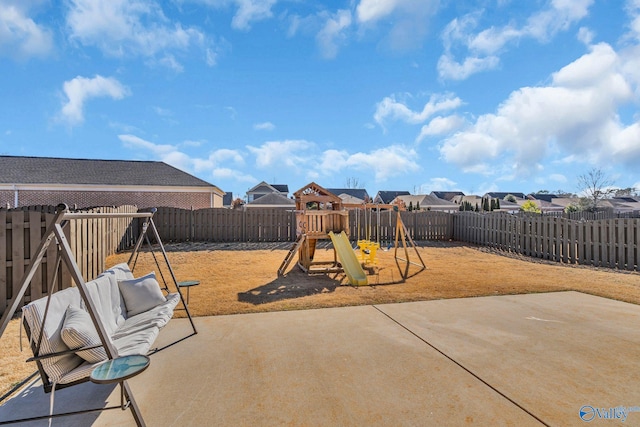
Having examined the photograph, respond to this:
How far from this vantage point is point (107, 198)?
2291cm

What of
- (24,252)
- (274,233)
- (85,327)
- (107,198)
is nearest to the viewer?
(85,327)

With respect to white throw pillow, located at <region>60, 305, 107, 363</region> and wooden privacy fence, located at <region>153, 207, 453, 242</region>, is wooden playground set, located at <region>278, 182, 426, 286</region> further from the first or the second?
wooden privacy fence, located at <region>153, 207, 453, 242</region>

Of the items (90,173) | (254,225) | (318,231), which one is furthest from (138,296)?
(90,173)

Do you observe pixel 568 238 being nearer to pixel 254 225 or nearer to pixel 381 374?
pixel 381 374

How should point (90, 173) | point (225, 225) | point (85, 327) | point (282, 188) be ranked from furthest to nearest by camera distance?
1. point (282, 188)
2. point (90, 173)
3. point (225, 225)
4. point (85, 327)

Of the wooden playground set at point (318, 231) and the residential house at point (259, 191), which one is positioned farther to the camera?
the residential house at point (259, 191)

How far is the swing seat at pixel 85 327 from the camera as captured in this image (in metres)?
2.41

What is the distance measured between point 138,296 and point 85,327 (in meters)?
1.57

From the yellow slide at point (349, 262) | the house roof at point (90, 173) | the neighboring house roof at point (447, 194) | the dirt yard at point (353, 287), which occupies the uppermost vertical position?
the neighboring house roof at point (447, 194)

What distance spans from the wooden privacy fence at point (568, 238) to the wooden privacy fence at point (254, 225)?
3120 mm

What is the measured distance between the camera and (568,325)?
4.52 meters

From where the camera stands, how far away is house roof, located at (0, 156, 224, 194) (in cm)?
2238

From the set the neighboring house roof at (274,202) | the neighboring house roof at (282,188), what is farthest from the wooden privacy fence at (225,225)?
the neighboring house roof at (282,188)

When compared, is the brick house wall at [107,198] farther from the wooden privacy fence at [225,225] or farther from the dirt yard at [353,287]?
the dirt yard at [353,287]
